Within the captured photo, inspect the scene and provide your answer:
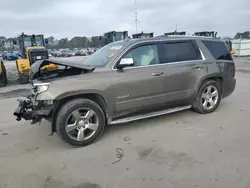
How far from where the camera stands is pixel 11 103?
7188 millimetres

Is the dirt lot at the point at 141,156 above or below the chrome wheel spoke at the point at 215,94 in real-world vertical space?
below

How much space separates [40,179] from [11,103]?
4.86 meters

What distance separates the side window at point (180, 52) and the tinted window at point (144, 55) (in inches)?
9.9

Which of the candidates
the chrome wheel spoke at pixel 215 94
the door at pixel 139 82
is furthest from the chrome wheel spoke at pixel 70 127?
the chrome wheel spoke at pixel 215 94

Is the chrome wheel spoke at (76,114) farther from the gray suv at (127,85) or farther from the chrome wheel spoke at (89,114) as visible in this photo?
the chrome wheel spoke at (89,114)

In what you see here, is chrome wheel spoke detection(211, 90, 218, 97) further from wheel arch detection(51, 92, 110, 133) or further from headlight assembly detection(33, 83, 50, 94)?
headlight assembly detection(33, 83, 50, 94)

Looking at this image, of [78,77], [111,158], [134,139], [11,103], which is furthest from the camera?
[11,103]

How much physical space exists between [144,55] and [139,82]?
1.90ft

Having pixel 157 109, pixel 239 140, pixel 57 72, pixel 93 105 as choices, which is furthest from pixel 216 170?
pixel 57 72

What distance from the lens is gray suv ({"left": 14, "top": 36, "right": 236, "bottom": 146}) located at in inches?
151

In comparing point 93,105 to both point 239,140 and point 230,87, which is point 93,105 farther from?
point 230,87

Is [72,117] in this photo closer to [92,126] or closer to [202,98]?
[92,126]

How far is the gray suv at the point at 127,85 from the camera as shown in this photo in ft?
12.6

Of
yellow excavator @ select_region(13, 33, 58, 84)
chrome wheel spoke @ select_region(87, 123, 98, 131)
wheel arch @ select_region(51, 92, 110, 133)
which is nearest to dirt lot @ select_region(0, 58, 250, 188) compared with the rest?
chrome wheel spoke @ select_region(87, 123, 98, 131)
